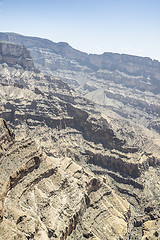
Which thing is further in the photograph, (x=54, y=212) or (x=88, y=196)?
A: (x=88, y=196)

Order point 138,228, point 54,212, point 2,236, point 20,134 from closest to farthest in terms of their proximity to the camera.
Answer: point 2,236, point 54,212, point 138,228, point 20,134

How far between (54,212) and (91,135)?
331ft

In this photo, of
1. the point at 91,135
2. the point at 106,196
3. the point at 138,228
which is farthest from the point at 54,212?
the point at 91,135

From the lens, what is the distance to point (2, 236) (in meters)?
50.9

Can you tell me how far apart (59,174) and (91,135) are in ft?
284

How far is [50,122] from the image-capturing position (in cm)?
17538

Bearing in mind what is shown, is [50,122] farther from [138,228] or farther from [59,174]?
[138,228]

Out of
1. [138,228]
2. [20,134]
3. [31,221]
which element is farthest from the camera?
[20,134]

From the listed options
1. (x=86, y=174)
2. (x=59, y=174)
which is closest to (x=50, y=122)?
(x=86, y=174)

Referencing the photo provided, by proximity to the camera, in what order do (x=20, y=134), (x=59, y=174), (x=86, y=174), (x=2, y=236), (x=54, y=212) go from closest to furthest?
(x=2, y=236) → (x=54, y=212) → (x=59, y=174) → (x=86, y=174) → (x=20, y=134)

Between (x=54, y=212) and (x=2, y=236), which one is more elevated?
(x=2, y=236)

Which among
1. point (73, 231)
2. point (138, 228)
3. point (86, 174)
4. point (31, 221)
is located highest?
point (31, 221)

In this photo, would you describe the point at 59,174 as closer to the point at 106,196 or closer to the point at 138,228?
the point at 106,196

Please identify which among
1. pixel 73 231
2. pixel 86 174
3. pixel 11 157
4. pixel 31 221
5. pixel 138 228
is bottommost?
pixel 138 228
